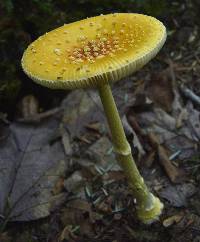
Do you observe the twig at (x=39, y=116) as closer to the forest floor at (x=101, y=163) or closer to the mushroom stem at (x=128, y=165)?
the forest floor at (x=101, y=163)

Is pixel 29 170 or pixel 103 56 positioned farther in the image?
pixel 29 170

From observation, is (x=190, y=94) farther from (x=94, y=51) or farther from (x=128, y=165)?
(x=94, y=51)

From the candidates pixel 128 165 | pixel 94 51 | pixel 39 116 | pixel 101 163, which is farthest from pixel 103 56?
pixel 39 116

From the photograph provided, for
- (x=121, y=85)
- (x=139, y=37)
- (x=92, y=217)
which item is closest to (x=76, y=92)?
(x=121, y=85)

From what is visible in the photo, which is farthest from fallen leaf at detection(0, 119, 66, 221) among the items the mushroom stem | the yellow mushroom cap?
the yellow mushroom cap

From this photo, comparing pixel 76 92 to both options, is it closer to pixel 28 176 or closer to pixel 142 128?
pixel 142 128

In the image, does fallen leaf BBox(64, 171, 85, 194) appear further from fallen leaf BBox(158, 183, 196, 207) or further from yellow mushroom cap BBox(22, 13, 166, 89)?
yellow mushroom cap BBox(22, 13, 166, 89)
